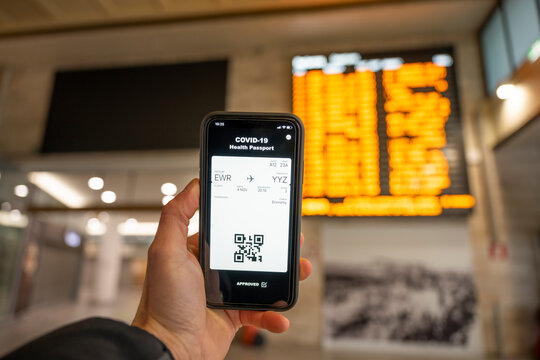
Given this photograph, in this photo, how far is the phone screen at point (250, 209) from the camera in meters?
1.02

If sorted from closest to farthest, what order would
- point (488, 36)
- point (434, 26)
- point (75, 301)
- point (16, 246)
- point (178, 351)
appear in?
point (178, 351)
point (488, 36)
point (434, 26)
point (16, 246)
point (75, 301)

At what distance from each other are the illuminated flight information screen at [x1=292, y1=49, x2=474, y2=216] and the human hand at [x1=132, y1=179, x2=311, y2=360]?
8.70 ft

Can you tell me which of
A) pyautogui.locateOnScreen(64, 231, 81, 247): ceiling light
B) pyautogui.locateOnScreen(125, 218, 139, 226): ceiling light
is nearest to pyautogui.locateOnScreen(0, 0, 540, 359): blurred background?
pyautogui.locateOnScreen(64, 231, 81, 247): ceiling light

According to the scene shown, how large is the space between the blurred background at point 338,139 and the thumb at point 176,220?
2652 millimetres

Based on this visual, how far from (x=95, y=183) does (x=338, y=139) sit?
3802mm

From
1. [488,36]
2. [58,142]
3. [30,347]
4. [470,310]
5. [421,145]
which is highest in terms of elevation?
[488,36]

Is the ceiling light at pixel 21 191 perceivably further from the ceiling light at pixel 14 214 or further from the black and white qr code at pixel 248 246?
the black and white qr code at pixel 248 246

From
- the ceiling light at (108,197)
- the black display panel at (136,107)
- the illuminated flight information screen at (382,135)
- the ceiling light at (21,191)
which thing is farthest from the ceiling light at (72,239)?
the illuminated flight information screen at (382,135)

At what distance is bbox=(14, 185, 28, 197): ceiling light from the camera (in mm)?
5082

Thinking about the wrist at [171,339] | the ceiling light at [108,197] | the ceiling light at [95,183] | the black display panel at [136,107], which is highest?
the black display panel at [136,107]

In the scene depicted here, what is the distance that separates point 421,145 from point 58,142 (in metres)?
5.15

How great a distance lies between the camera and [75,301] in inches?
275

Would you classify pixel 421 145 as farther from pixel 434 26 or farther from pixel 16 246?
pixel 16 246

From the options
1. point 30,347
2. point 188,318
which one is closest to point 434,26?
point 188,318
